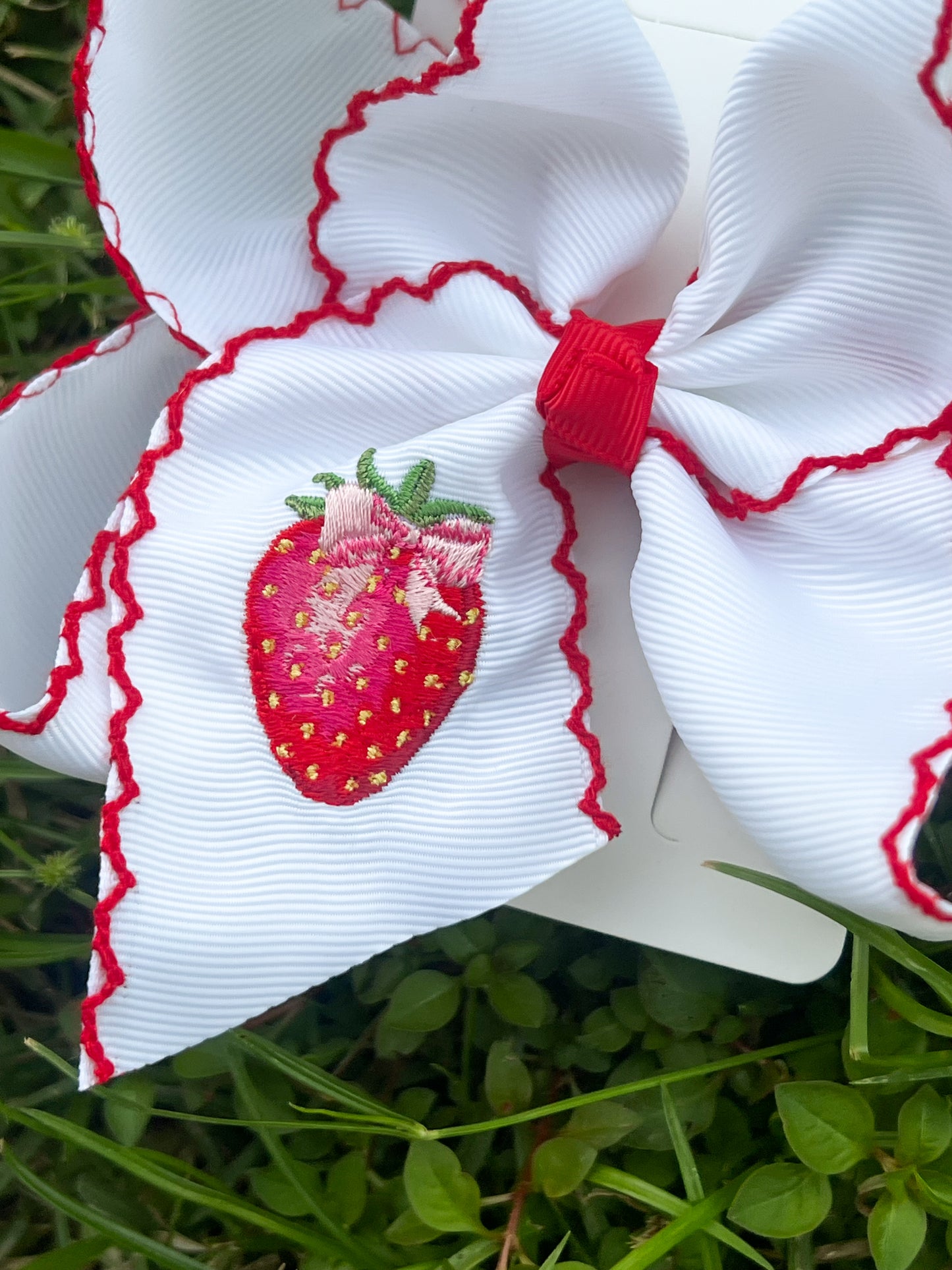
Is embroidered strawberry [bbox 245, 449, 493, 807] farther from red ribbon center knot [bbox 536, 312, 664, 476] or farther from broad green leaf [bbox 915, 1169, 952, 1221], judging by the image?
broad green leaf [bbox 915, 1169, 952, 1221]

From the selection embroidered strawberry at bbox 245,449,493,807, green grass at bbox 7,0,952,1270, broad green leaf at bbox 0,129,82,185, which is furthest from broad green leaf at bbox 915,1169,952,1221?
broad green leaf at bbox 0,129,82,185

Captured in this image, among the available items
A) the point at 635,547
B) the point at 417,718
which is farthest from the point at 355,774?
the point at 635,547

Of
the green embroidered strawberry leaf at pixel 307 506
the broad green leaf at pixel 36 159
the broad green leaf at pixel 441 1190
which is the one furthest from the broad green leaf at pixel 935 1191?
the broad green leaf at pixel 36 159

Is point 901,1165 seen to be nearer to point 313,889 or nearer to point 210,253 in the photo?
point 313,889

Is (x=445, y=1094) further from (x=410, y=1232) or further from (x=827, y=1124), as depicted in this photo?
(x=827, y=1124)

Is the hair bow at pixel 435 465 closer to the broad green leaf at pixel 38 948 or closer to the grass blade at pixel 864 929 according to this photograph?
the grass blade at pixel 864 929

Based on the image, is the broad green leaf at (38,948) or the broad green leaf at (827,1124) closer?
the broad green leaf at (827,1124)

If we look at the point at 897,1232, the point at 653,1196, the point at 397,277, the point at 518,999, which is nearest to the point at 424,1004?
the point at 518,999
